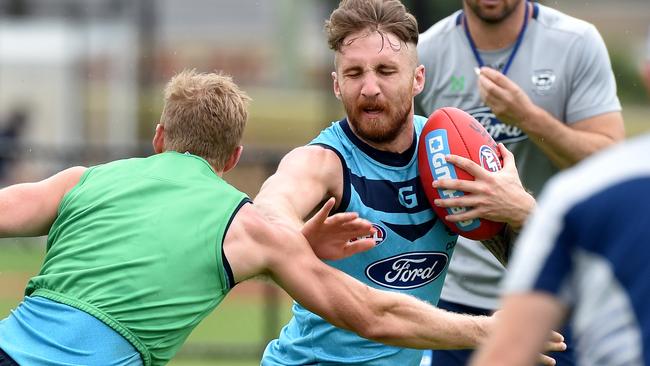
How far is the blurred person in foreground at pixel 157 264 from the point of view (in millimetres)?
3896

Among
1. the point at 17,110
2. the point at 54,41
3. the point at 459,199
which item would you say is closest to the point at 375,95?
the point at 459,199

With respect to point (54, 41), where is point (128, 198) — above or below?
above

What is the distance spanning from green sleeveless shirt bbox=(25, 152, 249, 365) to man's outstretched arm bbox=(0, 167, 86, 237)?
0.16 feet

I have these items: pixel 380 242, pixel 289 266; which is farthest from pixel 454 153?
pixel 289 266

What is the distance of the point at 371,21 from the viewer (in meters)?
4.79

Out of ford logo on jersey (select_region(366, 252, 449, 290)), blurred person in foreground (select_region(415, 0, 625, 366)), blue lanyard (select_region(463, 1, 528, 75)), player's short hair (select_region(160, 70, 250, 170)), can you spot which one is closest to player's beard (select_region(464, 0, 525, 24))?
blurred person in foreground (select_region(415, 0, 625, 366))

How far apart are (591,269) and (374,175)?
7.52ft

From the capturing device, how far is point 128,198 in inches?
159

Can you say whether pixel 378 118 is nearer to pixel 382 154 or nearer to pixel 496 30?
pixel 382 154

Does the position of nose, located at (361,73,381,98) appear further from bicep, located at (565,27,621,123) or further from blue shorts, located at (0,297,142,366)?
bicep, located at (565,27,621,123)

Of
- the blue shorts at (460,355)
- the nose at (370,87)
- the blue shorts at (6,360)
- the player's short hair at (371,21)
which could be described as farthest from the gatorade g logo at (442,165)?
the blue shorts at (6,360)

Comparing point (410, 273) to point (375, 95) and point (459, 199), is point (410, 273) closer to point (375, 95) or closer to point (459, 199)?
point (459, 199)

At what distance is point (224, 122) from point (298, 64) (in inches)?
1124

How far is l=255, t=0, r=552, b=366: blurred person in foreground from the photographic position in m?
4.65
